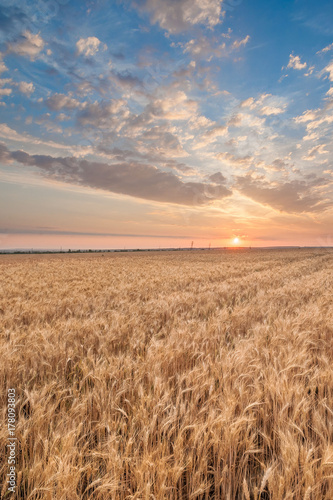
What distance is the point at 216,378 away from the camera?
296cm

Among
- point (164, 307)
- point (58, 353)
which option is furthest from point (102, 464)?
point (164, 307)

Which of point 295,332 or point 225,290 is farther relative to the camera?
point 225,290

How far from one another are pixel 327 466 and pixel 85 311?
20.1 feet

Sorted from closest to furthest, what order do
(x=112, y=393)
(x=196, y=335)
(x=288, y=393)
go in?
(x=288, y=393), (x=112, y=393), (x=196, y=335)

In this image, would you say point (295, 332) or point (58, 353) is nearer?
point (58, 353)

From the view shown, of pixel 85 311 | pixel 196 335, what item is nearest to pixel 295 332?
pixel 196 335

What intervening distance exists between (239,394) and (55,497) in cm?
174

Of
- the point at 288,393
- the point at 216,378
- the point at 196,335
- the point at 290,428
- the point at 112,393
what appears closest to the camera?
the point at 290,428

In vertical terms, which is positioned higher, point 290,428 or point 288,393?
point 288,393

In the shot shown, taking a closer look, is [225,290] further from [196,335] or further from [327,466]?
[327,466]

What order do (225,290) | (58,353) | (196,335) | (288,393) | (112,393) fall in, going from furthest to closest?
(225,290), (196,335), (58,353), (112,393), (288,393)

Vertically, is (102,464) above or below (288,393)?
below

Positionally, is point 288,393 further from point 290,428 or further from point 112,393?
point 112,393

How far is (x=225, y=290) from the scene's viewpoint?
9664mm
